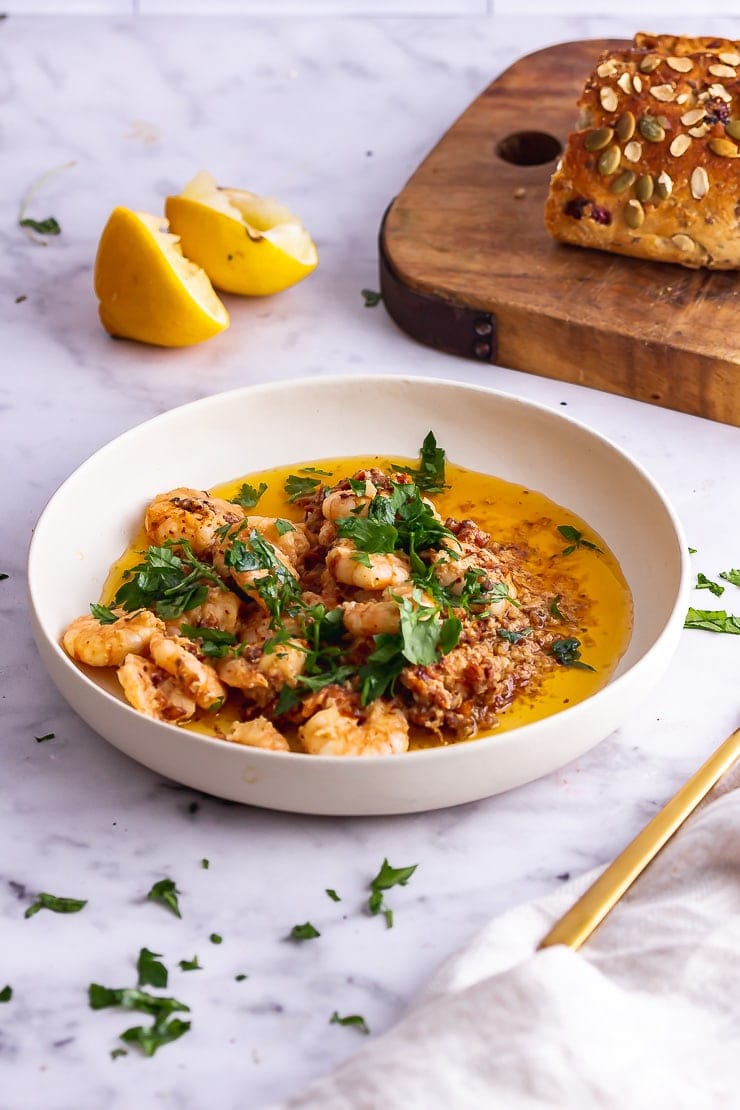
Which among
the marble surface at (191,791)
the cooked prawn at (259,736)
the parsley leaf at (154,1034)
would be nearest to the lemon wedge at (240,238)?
the marble surface at (191,791)

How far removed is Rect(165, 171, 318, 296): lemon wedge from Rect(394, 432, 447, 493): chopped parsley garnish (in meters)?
0.70

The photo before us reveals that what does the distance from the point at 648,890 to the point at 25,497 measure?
4.99ft

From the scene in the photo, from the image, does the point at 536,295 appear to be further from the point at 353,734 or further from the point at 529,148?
the point at 353,734

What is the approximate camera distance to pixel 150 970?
5.88 feet

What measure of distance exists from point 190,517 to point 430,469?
0.51 meters

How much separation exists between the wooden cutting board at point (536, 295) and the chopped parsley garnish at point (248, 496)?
710 millimetres

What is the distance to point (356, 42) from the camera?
4.36 metres

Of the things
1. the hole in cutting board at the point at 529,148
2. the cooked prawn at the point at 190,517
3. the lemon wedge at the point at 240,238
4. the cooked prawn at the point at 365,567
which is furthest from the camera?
the hole in cutting board at the point at 529,148

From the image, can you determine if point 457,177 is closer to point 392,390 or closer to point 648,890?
point 392,390

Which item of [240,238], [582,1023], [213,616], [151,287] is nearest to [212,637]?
[213,616]

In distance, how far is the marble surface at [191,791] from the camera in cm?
176

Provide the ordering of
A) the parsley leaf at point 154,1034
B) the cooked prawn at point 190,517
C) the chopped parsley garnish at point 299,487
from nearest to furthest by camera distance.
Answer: the parsley leaf at point 154,1034 < the cooked prawn at point 190,517 < the chopped parsley garnish at point 299,487

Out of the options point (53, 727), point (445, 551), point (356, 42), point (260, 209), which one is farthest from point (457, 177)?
point (53, 727)

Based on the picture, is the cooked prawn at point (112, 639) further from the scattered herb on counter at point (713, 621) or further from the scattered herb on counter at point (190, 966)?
the scattered herb on counter at point (713, 621)
